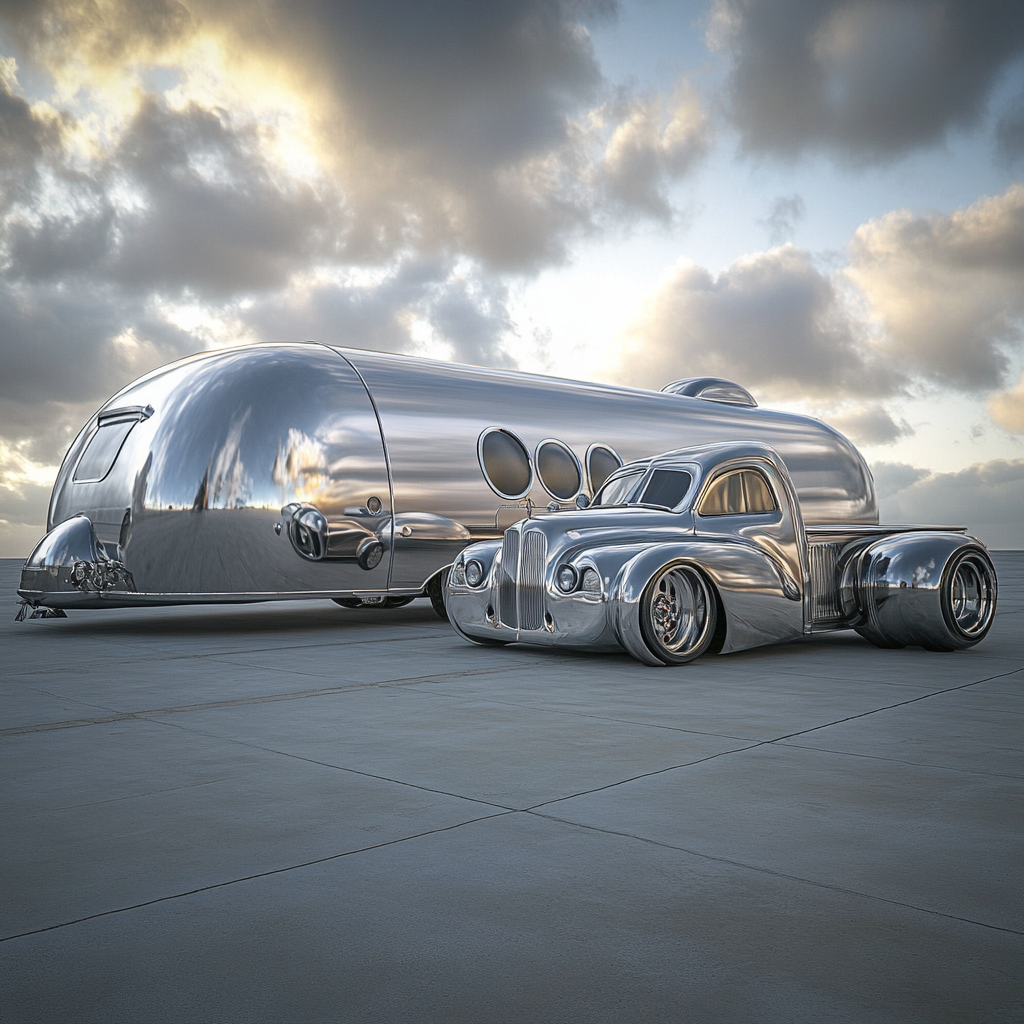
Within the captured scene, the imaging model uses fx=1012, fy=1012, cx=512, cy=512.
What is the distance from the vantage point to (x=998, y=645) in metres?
10.3

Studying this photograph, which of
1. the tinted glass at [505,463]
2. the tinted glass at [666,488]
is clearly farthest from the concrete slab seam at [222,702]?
the tinted glass at [505,463]

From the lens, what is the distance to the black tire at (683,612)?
342 inches

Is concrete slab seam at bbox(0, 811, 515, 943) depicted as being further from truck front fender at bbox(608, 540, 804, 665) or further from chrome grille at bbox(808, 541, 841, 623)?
chrome grille at bbox(808, 541, 841, 623)

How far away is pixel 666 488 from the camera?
10047mm

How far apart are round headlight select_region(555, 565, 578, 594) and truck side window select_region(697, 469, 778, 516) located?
1.63m

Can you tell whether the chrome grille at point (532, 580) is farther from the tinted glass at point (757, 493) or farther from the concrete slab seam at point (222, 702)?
the tinted glass at point (757, 493)

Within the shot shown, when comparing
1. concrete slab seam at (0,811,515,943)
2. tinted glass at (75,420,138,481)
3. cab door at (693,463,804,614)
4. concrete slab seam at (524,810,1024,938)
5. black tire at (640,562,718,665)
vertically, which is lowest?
concrete slab seam at (0,811,515,943)

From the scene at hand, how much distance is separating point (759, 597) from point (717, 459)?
150 centimetres

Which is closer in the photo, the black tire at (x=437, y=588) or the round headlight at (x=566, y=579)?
the round headlight at (x=566, y=579)

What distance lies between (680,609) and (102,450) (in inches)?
311

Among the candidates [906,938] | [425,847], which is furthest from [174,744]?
[906,938]

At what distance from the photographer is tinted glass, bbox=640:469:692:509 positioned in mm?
9891

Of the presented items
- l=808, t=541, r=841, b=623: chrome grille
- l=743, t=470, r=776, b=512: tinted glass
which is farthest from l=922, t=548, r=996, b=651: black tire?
l=743, t=470, r=776, b=512: tinted glass

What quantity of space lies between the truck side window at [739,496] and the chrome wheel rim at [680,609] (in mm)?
1078
